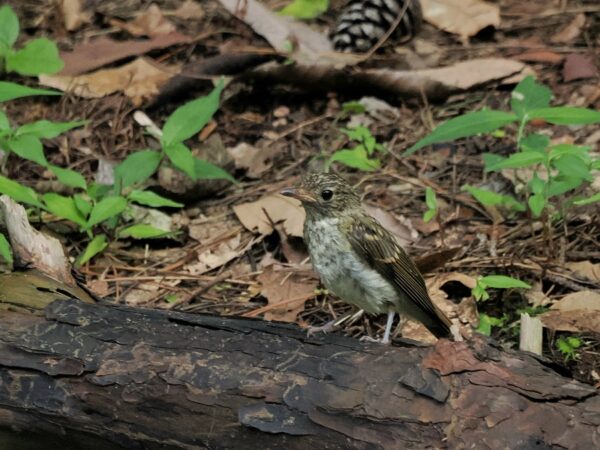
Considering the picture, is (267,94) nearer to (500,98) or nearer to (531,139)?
(500,98)

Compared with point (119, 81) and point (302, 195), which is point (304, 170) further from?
point (119, 81)

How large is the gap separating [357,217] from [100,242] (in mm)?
1763

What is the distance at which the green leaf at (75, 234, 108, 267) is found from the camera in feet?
17.3

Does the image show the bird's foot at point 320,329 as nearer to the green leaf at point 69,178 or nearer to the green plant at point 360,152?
the green plant at point 360,152

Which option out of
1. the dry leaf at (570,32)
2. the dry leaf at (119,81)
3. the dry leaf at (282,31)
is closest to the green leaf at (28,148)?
the dry leaf at (119,81)

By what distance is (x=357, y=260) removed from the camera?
4.41 m

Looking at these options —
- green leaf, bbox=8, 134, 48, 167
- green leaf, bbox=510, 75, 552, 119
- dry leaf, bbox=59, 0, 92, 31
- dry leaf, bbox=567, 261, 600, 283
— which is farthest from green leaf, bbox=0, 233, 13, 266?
dry leaf, bbox=59, 0, 92, 31

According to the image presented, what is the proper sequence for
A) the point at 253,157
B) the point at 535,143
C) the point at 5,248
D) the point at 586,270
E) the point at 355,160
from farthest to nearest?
the point at 253,157, the point at 355,160, the point at 535,143, the point at 586,270, the point at 5,248

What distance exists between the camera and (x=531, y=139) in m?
5.23

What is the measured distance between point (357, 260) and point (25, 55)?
300 centimetres

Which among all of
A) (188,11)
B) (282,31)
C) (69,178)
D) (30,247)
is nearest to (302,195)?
(30,247)

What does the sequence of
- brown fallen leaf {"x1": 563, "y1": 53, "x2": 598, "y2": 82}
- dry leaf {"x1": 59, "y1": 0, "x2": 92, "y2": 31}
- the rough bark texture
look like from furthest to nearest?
dry leaf {"x1": 59, "y1": 0, "x2": 92, "y2": 31}, brown fallen leaf {"x1": 563, "y1": 53, "x2": 598, "y2": 82}, the rough bark texture

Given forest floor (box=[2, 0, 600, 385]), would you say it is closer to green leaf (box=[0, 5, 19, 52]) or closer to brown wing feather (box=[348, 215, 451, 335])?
brown wing feather (box=[348, 215, 451, 335])

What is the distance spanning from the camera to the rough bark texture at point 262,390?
10.1 ft
